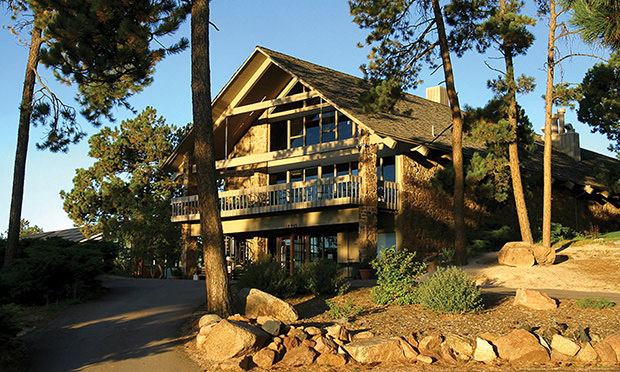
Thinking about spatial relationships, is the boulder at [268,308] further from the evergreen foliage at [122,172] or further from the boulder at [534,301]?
the evergreen foliage at [122,172]

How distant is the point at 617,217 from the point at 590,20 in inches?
889

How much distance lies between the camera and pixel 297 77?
81.6 feet

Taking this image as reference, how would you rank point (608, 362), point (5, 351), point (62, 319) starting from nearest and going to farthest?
point (608, 362) → point (5, 351) → point (62, 319)

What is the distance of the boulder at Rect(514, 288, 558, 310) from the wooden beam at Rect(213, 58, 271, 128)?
16716 millimetres

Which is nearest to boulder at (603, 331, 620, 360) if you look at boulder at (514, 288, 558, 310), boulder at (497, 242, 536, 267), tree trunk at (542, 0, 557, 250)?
boulder at (514, 288, 558, 310)

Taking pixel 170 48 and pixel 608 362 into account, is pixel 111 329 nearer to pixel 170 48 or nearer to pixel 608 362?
pixel 170 48

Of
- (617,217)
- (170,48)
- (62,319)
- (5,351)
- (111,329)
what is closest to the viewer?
(5,351)

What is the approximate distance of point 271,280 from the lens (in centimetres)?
1468

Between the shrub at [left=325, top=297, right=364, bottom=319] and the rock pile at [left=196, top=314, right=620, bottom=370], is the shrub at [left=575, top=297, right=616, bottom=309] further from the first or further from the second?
the shrub at [left=325, top=297, right=364, bottom=319]

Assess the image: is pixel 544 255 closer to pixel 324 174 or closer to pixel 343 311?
pixel 343 311

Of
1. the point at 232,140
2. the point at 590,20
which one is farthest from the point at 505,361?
the point at 232,140

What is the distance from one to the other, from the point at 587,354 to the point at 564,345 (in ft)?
1.08

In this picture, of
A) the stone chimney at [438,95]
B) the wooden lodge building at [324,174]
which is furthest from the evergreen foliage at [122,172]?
the stone chimney at [438,95]

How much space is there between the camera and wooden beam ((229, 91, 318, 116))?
25.5 metres
